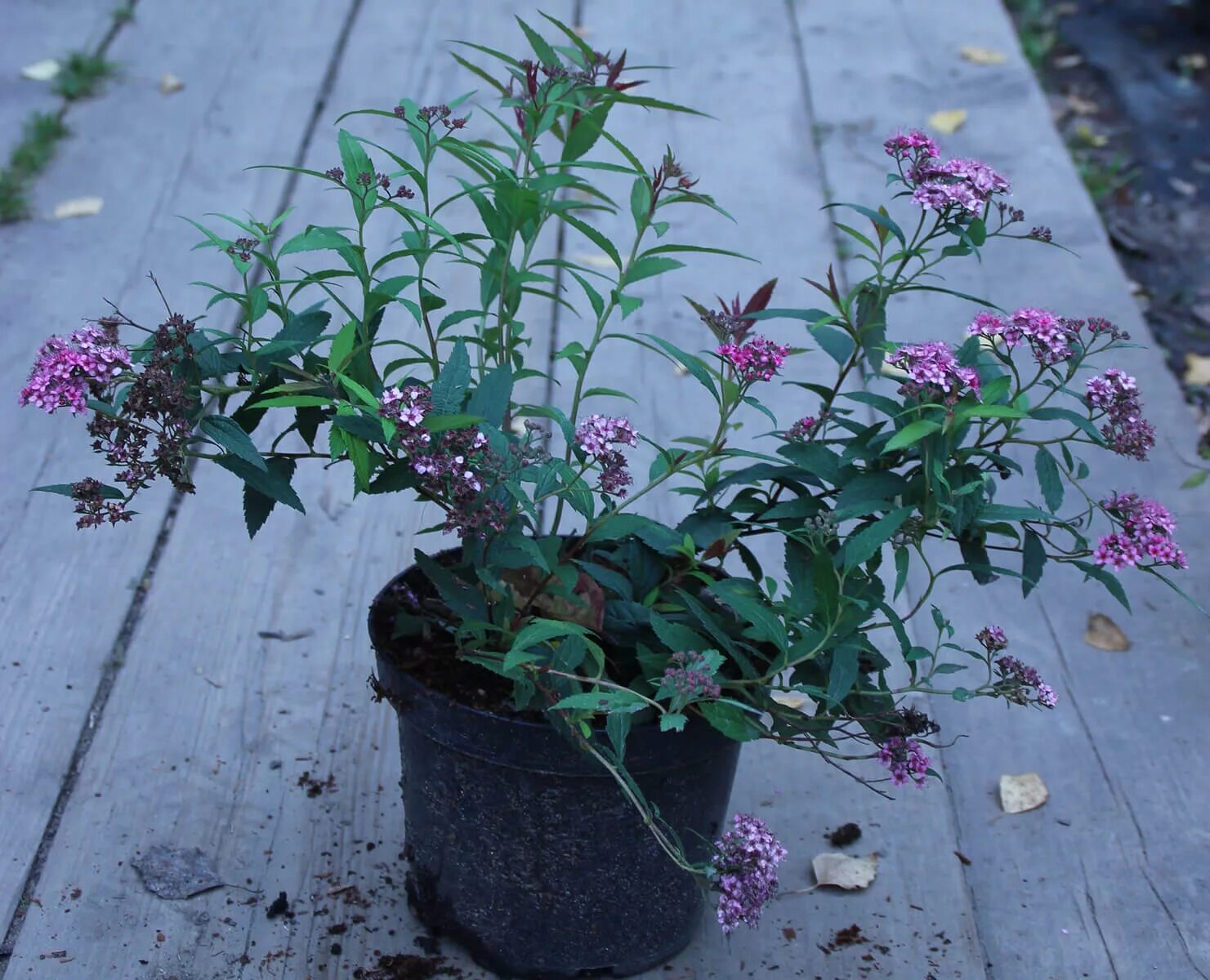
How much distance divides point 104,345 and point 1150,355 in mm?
2016

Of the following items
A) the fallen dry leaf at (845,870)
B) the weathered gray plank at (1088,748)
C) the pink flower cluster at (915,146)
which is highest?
the pink flower cluster at (915,146)

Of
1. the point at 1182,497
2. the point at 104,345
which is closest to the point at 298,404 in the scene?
the point at 104,345

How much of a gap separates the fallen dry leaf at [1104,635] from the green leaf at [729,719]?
3.07ft

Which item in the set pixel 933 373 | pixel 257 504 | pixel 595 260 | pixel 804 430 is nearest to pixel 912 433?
pixel 933 373

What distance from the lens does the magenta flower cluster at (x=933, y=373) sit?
3.68ft

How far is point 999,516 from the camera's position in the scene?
3.75 ft

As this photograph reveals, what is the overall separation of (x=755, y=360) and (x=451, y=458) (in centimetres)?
28

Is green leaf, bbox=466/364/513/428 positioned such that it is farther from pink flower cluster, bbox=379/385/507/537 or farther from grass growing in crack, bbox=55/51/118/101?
grass growing in crack, bbox=55/51/118/101

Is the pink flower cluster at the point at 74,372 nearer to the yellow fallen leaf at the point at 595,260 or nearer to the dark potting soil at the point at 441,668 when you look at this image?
the dark potting soil at the point at 441,668

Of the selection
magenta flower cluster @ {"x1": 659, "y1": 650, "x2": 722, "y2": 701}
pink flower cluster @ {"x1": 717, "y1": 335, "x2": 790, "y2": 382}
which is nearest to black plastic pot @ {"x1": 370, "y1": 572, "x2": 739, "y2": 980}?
magenta flower cluster @ {"x1": 659, "y1": 650, "x2": 722, "y2": 701}

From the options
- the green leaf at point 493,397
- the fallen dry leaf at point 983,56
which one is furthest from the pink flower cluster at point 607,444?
the fallen dry leaf at point 983,56

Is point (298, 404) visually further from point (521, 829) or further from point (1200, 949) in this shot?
point (1200, 949)

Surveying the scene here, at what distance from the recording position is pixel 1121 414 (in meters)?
1.16

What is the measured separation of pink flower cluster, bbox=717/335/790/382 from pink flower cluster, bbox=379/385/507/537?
228 millimetres
